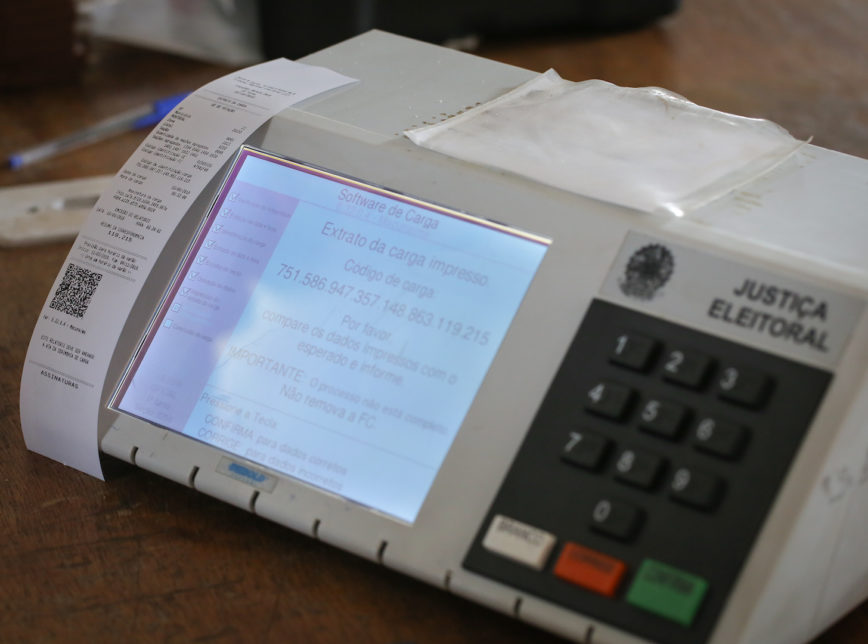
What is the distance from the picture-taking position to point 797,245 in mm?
508

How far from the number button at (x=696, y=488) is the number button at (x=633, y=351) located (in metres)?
0.05

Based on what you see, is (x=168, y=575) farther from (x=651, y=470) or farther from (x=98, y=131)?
(x=98, y=131)

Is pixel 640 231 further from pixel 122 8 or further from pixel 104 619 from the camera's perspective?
pixel 122 8

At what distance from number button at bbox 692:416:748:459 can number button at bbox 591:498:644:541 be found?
0.04m

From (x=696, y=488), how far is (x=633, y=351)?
0.07m

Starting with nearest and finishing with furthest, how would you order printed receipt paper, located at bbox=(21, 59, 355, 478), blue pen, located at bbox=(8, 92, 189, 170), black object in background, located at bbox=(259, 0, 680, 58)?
printed receipt paper, located at bbox=(21, 59, 355, 478)
blue pen, located at bbox=(8, 92, 189, 170)
black object in background, located at bbox=(259, 0, 680, 58)

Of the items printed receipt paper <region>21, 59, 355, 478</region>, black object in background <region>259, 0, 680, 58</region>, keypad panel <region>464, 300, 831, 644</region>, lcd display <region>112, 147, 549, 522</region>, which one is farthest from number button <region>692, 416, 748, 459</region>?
black object in background <region>259, 0, 680, 58</region>

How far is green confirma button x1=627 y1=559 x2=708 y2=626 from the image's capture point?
451 millimetres

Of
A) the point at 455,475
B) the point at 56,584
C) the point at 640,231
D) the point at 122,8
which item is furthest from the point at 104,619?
the point at 122,8

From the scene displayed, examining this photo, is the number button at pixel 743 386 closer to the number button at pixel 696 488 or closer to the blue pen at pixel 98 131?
the number button at pixel 696 488

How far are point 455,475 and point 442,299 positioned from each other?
3.5 inches

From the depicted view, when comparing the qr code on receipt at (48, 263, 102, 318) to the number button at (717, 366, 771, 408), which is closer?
the number button at (717, 366, 771, 408)

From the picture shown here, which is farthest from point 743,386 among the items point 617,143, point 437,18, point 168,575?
point 437,18

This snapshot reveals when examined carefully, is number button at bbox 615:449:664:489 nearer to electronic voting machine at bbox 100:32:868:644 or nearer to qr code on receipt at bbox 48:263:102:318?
electronic voting machine at bbox 100:32:868:644
